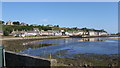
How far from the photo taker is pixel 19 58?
37.2 feet

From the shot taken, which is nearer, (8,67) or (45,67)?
(45,67)

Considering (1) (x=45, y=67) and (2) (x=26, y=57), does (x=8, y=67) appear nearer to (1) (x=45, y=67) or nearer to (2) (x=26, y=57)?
(2) (x=26, y=57)

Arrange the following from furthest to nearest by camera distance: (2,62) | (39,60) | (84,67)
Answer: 1. (84,67)
2. (2,62)
3. (39,60)

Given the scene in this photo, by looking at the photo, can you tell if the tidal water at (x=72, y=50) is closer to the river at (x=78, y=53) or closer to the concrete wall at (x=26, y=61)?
the river at (x=78, y=53)

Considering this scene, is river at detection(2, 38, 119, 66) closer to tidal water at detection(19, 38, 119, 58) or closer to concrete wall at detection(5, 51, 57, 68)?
tidal water at detection(19, 38, 119, 58)

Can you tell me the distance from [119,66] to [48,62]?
6.39m

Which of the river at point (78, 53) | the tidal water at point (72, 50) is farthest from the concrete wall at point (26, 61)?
the tidal water at point (72, 50)

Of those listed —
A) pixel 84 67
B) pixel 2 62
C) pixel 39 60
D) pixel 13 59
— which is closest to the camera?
pixel 39 60

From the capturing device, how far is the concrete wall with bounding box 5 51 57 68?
29.6 ft

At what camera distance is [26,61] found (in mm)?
10617

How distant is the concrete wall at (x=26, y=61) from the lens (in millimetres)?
9008

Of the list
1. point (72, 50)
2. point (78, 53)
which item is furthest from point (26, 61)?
point (72, 50)

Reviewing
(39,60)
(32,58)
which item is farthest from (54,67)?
(32,58)

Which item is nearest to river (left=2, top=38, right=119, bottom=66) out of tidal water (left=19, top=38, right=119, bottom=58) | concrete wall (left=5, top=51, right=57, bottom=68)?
tidal water (left=19, top=38, right=119, bottom=58)
